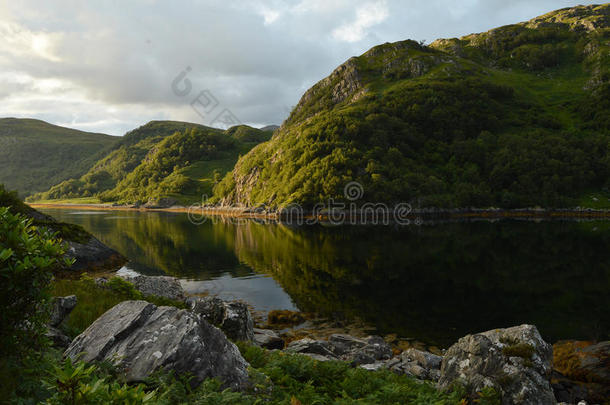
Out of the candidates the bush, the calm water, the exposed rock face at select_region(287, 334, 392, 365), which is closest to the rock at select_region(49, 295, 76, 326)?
the bush

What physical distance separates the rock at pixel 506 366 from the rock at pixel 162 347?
8.81 metres

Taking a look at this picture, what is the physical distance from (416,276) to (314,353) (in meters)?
29.7

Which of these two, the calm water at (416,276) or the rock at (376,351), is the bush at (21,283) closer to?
the rock at (376,351)

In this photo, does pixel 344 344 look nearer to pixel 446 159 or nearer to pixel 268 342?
pixel 268 342

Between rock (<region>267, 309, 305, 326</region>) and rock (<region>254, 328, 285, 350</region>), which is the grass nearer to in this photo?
rock (<region>267, 309, 305, 326</region>)

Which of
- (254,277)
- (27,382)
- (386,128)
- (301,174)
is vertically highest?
(386,128)

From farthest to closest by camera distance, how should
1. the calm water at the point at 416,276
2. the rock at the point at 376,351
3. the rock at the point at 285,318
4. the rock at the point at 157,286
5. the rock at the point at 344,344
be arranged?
1. the calm water at the point at 416,276
2. the rock at the point at 285,318
3. the rock at the point at 157,286
4. the rock at the point at 344,344
5. the rock at the point at 376,351

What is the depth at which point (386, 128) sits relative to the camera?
614ft

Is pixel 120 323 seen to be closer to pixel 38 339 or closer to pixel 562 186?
pixel 38 339

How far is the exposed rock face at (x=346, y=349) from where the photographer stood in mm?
18781

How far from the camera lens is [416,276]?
4459 centimetres

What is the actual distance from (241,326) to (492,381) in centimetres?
1243

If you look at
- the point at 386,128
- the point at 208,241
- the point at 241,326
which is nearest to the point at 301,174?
the point at 386,128

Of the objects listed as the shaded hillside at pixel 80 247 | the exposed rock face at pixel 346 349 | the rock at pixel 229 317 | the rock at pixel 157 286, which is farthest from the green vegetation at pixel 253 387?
the shaded hillside at pixel 80 247
